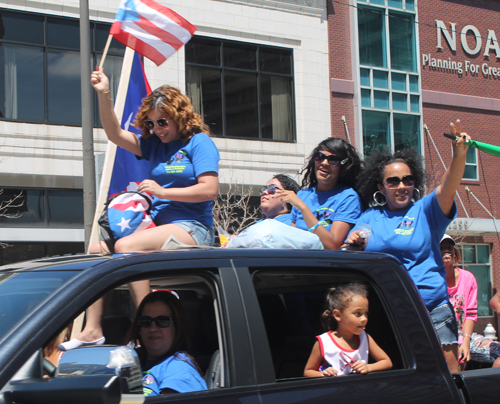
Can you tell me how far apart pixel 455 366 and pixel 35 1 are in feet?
48.1

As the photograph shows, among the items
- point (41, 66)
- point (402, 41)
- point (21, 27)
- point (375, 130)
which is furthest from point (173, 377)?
point (402, 41)

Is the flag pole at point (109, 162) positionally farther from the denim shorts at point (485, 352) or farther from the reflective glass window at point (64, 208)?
the reflective glass window at point (64, 208)

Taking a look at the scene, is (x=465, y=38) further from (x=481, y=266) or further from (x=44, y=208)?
(x=44, y=208)

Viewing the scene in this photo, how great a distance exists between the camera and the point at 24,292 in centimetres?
223

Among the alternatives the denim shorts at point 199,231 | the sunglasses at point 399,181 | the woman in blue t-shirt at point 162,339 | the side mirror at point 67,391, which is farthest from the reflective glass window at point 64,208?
the side mirror at point 67,391

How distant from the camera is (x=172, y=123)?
12.6 feet

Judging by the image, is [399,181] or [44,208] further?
[44,208]

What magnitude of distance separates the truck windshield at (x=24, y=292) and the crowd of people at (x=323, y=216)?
245mm

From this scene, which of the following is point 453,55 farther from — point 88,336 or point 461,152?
point 88,336

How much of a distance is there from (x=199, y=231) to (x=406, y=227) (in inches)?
49.2

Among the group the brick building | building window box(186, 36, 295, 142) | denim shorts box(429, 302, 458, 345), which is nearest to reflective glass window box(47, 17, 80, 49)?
building window box(186, 36, 295, 142)

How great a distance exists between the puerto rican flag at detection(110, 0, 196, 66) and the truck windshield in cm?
351

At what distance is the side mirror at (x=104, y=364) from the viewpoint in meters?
1.91

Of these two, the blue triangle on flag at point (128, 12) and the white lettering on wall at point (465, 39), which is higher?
the white lettering on wall at point (465, 39)
